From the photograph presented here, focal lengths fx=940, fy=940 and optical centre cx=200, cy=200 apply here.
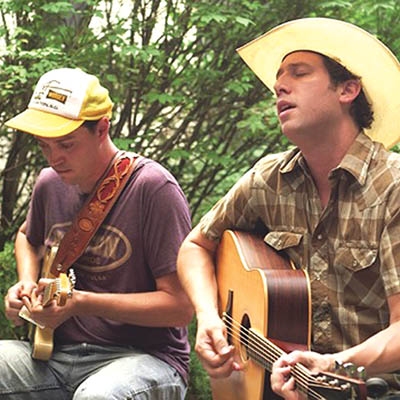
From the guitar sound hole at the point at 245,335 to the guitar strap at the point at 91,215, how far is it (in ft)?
2.34

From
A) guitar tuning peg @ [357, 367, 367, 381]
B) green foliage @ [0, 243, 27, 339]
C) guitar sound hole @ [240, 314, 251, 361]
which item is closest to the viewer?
guitar tuning peg @ [357, 367, 367, 381]

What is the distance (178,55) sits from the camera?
5.47 meters

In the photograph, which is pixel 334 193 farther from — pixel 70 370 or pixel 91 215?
pixel 70 370

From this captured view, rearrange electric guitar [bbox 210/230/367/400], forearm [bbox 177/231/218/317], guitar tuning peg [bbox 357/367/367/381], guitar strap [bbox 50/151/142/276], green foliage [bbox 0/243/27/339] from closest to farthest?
guitar tuning peg [bbox 357/367/367/381], electric guitar [bbox 210/230/367/400], forearm [bbox 177/231/218/317], guitar strap [bbox 50/151/142/276], green foliage [bbox 0/243/27/339]

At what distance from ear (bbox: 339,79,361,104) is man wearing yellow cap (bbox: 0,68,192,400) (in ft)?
2.41

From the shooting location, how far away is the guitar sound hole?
289 cm

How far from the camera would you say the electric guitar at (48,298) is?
3.16 m

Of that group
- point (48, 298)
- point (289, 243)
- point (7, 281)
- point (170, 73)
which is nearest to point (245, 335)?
point (289, 243)

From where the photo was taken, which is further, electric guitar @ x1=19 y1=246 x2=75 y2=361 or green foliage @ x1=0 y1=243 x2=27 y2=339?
green foliage @ x1=0 y1=243 x2=27 y2=339

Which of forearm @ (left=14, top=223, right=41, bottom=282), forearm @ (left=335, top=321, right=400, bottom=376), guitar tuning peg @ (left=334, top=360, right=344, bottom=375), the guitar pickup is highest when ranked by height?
guitar tuning peg @ (left=334, top=360, right=344, bottom=375)

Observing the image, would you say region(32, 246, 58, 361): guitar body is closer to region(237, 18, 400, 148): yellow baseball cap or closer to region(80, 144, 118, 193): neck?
region(80, 144, 118, 193): neck

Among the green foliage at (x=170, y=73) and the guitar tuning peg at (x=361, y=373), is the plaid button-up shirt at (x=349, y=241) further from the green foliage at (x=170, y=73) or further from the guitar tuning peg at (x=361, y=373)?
the green foliage at (x=170, y=73)

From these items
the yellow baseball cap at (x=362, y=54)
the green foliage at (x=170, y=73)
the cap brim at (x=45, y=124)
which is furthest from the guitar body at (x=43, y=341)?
the green foliage at (x=170, y=73)

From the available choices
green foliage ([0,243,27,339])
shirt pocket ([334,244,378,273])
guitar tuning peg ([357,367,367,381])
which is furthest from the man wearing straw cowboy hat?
green foliage ([0,243,27,339])
